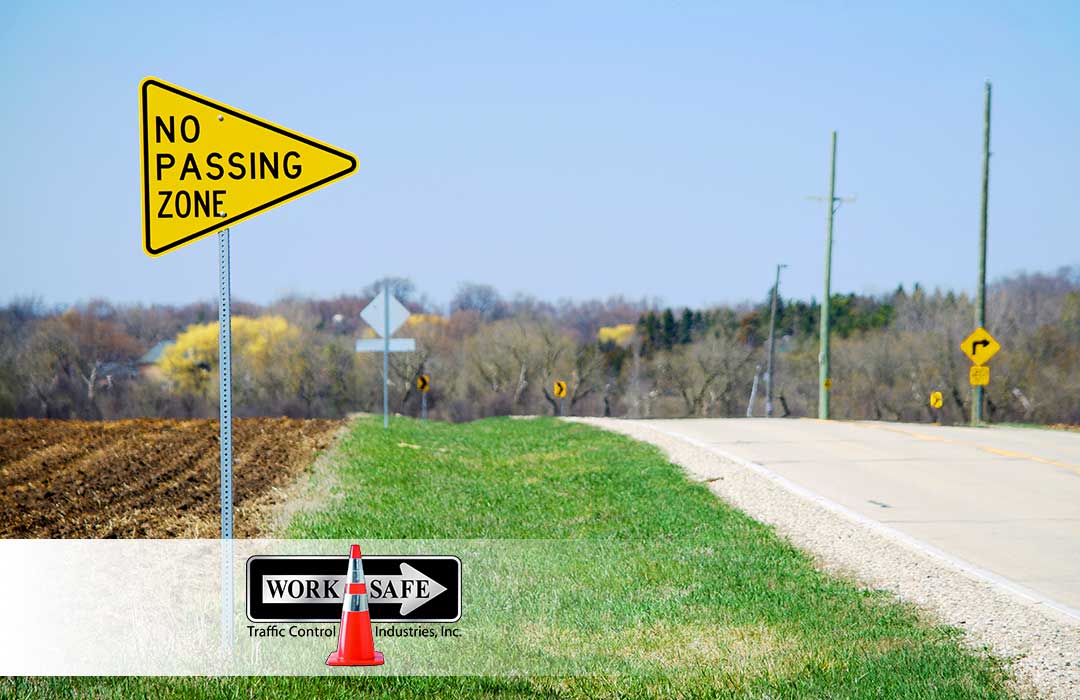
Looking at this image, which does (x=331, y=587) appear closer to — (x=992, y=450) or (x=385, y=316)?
(x=992, y=450)

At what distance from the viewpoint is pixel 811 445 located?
64.7 feet

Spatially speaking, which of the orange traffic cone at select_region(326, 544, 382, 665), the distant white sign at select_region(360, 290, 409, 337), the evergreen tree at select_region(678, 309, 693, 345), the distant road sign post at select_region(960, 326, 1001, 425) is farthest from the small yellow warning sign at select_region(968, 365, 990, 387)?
the evergreen tree at select_region(678, 309, 693, 345)

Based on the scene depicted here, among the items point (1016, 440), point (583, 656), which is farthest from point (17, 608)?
point (1016, 440)

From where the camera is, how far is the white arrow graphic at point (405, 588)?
6.31m

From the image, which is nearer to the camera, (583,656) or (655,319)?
(583,656)

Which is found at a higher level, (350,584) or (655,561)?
(350,584)

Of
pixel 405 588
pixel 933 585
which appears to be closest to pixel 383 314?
pixel 933 585

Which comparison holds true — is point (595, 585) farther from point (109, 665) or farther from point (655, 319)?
point (655, 319)

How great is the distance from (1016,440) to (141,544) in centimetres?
1672

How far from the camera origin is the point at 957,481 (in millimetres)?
14609

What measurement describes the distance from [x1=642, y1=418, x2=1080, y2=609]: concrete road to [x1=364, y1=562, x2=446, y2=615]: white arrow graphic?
478 cm

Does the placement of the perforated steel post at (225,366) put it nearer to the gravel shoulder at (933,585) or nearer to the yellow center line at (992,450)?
the gravel shoulder at (933,585)

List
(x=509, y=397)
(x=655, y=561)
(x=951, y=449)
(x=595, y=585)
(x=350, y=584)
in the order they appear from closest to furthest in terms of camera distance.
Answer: (x=350, y=584) < (x=595, y=585) < (x=655, y=561) < (x=951, y=449) < (x=509, y=397)

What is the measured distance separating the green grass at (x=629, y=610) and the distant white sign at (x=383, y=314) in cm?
788
